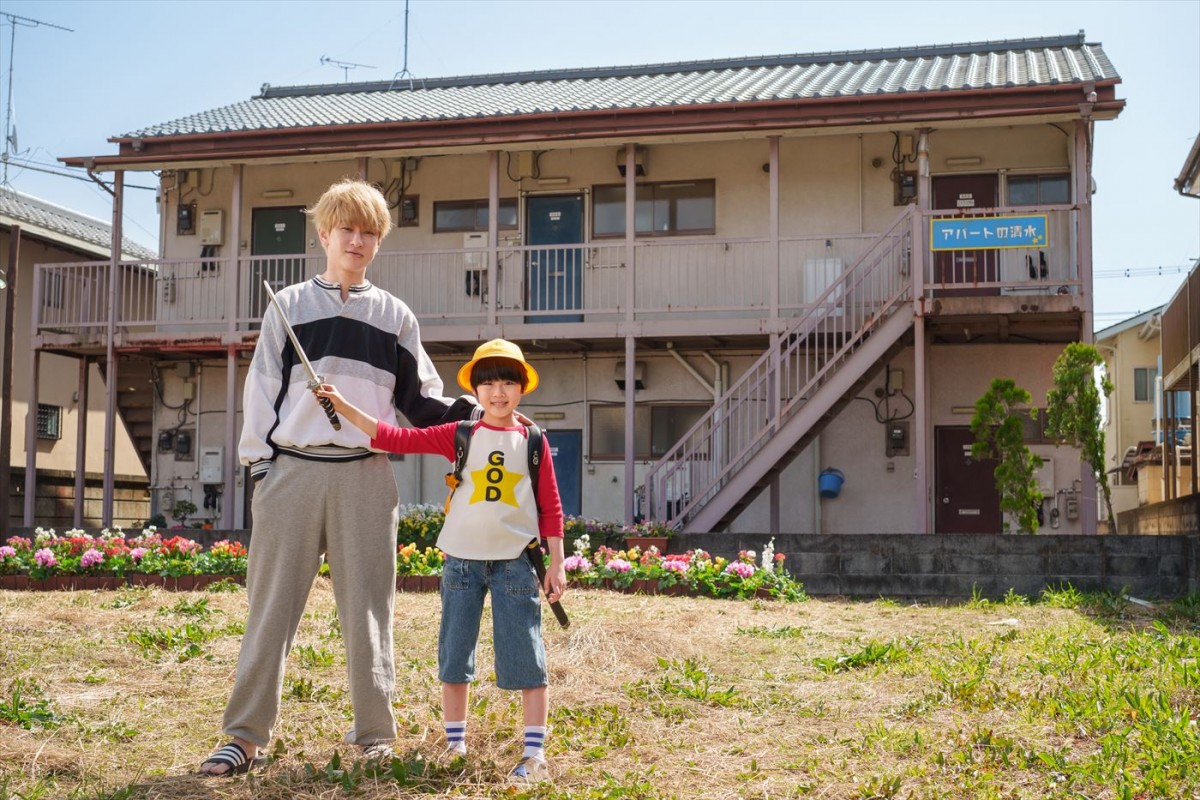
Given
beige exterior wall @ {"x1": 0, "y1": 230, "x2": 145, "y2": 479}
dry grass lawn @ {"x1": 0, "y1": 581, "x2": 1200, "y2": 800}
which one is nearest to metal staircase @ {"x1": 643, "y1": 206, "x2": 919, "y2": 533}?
dry grass lawn @ {"x1": 0, "y1": 581, "x2": 1200, "y2": 800}

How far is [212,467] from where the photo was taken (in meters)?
16.6

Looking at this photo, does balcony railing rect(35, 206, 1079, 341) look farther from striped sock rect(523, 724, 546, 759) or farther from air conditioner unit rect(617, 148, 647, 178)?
striped sock rect(523, 724, 546, 759)

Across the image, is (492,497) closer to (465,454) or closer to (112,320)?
(465,454)

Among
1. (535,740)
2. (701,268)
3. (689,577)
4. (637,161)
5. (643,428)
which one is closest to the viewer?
(535,740)

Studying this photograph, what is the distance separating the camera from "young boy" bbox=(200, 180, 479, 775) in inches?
157

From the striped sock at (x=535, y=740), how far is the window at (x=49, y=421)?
1713cm

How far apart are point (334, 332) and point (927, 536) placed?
8112mm

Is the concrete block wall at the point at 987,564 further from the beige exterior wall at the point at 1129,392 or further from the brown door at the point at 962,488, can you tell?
the beige exterior wall at the point at 1129,392

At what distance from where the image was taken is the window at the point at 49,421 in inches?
755

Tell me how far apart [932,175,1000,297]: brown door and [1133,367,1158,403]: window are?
1705cm

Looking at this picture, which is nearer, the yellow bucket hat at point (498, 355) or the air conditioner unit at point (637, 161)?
the yellow bucket hat at point (498, 355)

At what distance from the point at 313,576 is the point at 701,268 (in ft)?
37.8

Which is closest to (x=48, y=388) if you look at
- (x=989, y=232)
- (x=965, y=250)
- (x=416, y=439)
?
(x=965, y=250)

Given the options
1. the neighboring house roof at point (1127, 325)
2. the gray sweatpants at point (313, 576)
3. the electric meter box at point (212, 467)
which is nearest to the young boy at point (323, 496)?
the gray sweatpants at point (313, 576)
